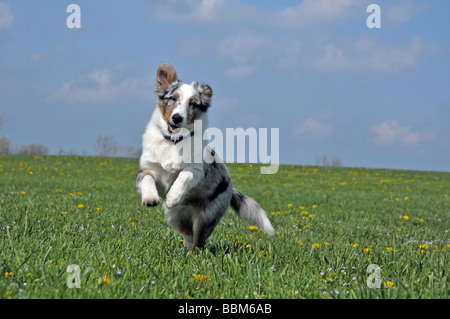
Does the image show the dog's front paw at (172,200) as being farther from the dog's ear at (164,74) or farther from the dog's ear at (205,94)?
the dog's ear at (164,74)

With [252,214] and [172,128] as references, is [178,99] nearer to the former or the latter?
[172,128]

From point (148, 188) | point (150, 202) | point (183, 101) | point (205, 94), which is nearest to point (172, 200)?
point (148, 188)

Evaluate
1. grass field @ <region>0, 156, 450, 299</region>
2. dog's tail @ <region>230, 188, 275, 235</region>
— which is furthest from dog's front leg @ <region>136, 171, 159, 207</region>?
dog's tail @ <region>230, 188, 275, 235</region>

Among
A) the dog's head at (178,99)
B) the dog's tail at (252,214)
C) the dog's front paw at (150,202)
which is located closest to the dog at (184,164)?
the dog's head at (178,99)

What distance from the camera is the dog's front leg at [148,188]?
469cm

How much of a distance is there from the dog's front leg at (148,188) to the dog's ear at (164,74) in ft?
3.88

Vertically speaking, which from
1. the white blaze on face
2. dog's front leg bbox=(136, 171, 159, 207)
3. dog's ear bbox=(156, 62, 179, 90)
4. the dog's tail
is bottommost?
the dog's tail

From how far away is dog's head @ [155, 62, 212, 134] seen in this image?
529cm

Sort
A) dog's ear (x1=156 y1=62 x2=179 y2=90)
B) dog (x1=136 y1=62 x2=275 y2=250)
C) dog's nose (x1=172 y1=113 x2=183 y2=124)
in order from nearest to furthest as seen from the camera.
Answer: dog's nose (x1=172 y1=113 x2=183 y2=124) < dog (x1=136 y1=62 x2=275 y2=250) < dog's ear (x1=156 y1=62 x2=179 y2=90)

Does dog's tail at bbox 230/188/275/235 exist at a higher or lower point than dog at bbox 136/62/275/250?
lower

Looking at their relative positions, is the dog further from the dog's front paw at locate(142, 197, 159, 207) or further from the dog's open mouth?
the dog's front paw at locate(142, 197, 159, 207)

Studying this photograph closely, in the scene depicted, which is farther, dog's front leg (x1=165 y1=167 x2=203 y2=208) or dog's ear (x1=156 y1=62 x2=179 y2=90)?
dog's ear (x1=156 y1=62 x2=179 y2=90)

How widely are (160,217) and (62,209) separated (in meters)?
1.78

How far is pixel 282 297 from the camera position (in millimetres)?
3439
